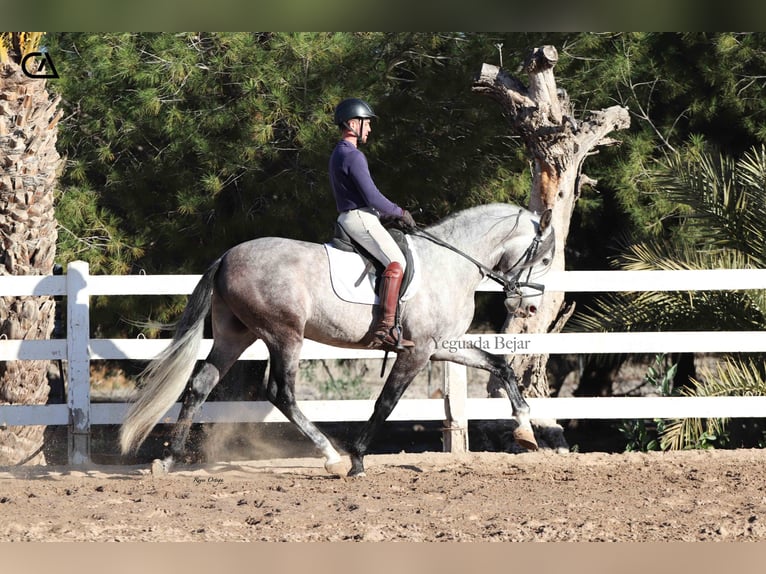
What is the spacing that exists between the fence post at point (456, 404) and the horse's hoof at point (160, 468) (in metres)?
2.54

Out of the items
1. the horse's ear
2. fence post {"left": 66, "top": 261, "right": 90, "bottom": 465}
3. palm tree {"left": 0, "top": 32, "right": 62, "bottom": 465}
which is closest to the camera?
the horse's ear

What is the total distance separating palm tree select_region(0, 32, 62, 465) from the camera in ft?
29.2

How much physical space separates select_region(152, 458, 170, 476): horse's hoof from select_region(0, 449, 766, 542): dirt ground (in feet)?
0.16

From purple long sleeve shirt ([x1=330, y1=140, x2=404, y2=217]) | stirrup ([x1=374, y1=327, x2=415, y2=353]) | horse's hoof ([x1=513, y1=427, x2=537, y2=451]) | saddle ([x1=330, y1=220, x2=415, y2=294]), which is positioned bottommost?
horse's hoof ([x1=513, y1=427, x2=537, y2=451])

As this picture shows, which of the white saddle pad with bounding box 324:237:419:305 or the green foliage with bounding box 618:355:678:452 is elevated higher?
the white saddle pad with bounding box 324:237:419:305

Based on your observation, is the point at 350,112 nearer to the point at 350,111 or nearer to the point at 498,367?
the point at 350,111

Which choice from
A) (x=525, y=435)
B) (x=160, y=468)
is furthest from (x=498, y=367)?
(x=160, y=468)

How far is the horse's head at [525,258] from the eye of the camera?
7.19 m

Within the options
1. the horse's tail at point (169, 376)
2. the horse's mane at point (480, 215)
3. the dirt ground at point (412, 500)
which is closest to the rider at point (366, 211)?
the horse's mane at point (480, 215)

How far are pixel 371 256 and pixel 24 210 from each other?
4071mm

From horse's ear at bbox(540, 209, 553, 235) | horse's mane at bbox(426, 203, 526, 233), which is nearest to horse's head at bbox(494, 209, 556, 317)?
horse's ear at bbox(540, 209, 553, 235)

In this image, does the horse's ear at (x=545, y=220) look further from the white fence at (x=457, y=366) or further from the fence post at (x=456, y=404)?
the fence post at (x=456, y=404)

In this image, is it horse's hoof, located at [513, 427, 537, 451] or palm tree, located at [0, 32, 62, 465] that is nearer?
horse's hoof, located at [513, 427, 537, 451]

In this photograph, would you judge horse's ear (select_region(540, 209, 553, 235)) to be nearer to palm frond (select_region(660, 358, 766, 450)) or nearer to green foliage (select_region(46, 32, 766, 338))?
palm frond (select_region(660, 358, 766, 450))
